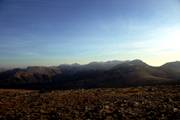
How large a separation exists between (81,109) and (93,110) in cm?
106

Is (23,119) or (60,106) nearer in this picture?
(23,119)

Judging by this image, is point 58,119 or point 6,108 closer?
point 58,119

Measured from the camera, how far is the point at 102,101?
2442 centimetres

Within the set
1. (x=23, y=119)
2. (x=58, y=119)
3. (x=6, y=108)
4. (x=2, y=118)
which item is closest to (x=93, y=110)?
(x=58, y=119)

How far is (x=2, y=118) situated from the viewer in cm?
2005

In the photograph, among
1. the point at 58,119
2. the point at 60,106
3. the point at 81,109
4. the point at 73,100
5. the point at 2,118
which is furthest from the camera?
the point at 73,100

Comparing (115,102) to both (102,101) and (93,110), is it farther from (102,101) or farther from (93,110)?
(93,110)

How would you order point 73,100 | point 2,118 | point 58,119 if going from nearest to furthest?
1. point 58,119
2. point 2,118
3. point 73,100

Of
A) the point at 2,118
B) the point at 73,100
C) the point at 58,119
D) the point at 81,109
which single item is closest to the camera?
the point at 58,119

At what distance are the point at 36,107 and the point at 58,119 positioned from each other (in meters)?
5.19

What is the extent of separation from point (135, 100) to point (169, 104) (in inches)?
130

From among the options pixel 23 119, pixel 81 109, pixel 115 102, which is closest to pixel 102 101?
pixel 115 102

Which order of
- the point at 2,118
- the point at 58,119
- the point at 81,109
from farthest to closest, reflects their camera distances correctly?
the point at 81,109
the point at 2,118
the point at 58,119

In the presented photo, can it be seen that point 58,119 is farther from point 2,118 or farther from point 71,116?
point 2,118
